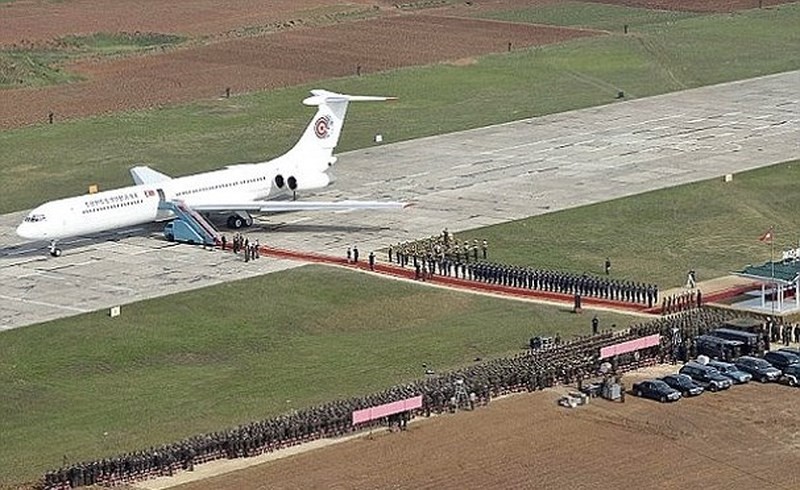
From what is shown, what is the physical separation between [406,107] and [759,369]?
7756 cm

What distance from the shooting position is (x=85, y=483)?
259ft

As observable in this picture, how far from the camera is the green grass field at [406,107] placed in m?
146

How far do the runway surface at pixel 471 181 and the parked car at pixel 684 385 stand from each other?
3050 centimetres

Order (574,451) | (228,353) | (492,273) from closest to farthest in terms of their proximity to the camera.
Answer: (574,451)
(228,353)
(492,273)

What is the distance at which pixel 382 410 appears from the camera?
85500 mm

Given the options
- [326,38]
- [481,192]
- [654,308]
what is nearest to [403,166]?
[481,192]

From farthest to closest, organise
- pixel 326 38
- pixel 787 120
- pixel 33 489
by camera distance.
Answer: pixel 326 38 → pixel 787 120 → pixel 33 489

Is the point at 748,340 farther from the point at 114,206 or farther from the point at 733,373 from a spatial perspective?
the point at 114,206

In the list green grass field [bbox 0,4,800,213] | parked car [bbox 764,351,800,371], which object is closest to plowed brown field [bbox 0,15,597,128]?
green grass field [bbox 0,4,800,213]

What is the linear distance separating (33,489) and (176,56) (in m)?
114

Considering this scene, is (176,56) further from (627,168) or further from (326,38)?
(627,168)

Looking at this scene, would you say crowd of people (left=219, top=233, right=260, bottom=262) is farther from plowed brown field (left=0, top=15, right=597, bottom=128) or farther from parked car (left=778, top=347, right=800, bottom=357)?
plowed brown field (left=0, top=15, right=597, bottom=128)

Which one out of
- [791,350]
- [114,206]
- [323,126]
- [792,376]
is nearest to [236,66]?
[323,126]

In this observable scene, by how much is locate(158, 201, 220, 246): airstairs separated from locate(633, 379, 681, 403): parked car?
37498 mm
